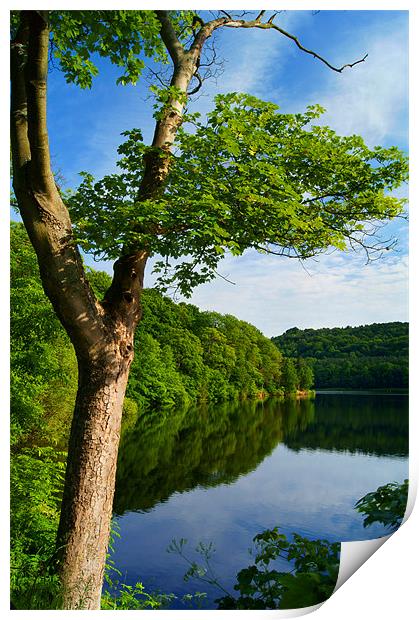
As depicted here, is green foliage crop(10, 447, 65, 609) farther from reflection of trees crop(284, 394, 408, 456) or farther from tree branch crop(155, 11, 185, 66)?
reflection of trees crop(284, 394, 408, 456)

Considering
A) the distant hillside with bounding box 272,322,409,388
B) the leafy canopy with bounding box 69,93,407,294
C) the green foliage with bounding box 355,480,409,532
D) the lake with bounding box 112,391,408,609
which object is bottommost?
the lake with bounding box 112,391,408,609

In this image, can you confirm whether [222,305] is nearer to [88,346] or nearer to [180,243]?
[180,243]

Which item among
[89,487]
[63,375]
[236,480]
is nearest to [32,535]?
[89,487]

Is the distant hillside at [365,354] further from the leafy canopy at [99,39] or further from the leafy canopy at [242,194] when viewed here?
the leafy canopy at [99,39]

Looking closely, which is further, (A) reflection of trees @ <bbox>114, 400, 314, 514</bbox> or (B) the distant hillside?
(A) reflection of trees @ <bbox>114, 400, 314, 514</bbox>

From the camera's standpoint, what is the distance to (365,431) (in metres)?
15.1

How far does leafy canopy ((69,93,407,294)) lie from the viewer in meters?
2.77

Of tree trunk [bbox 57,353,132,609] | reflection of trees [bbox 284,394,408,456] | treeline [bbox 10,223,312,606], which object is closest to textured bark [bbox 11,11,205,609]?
tree trunk [bbox 57,353,132,609]

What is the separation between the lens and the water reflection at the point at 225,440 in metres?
10.1

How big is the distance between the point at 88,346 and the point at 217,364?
1881 centimetres

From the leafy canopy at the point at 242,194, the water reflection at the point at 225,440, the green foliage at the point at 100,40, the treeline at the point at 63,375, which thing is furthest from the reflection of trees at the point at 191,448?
the green foliage at the point at 100,40

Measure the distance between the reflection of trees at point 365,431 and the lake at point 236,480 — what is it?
0.04 meters

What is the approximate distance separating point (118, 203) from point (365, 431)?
13558 mm

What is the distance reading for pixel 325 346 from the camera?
9320 millimetres
